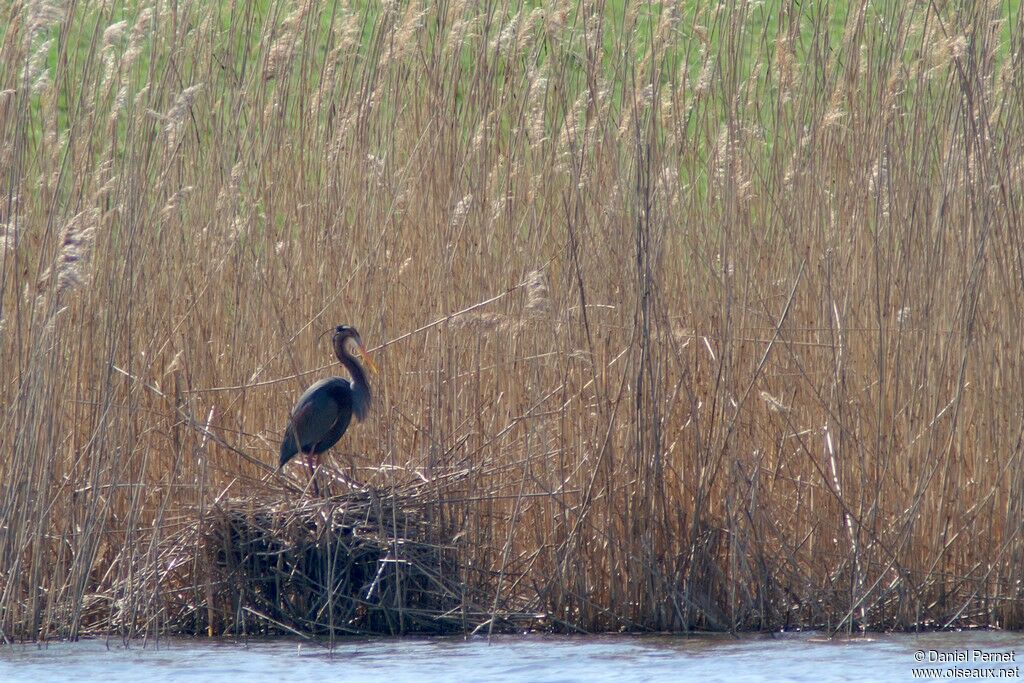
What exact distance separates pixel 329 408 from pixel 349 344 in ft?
0.60

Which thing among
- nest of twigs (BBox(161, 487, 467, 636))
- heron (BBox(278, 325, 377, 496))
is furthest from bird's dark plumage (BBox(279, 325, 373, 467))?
nest of twigs (BBox(161, 487, 467, 636))

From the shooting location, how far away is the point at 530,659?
3.44 meters

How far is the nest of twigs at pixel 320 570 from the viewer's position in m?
3.69

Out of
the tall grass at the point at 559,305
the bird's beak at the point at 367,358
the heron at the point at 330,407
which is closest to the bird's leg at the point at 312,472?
the heron at the point at 330,407

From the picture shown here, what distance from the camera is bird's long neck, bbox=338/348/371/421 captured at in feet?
12.8

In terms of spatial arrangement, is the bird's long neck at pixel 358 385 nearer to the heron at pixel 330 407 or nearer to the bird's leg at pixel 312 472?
the heron at pixel 330 407

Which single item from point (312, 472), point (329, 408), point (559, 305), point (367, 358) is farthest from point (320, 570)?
point (559, 305)

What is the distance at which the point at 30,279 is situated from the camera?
3.93m

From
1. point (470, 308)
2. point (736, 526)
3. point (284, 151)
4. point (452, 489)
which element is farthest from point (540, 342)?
point (284, 151)

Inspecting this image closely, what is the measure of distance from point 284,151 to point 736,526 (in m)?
1.72

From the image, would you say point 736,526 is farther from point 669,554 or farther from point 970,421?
point 970,421

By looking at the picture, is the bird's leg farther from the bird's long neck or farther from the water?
the water

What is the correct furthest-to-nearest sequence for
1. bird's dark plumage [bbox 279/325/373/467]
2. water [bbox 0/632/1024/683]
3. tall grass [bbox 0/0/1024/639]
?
1. bird's dark plumage [bbox 279/325/373/467]
2. tall grass [bbox 0/0/1024/639]
3. water [bbox 0/632/1024/683]

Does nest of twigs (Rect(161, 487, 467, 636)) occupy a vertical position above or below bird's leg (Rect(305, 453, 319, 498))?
below
